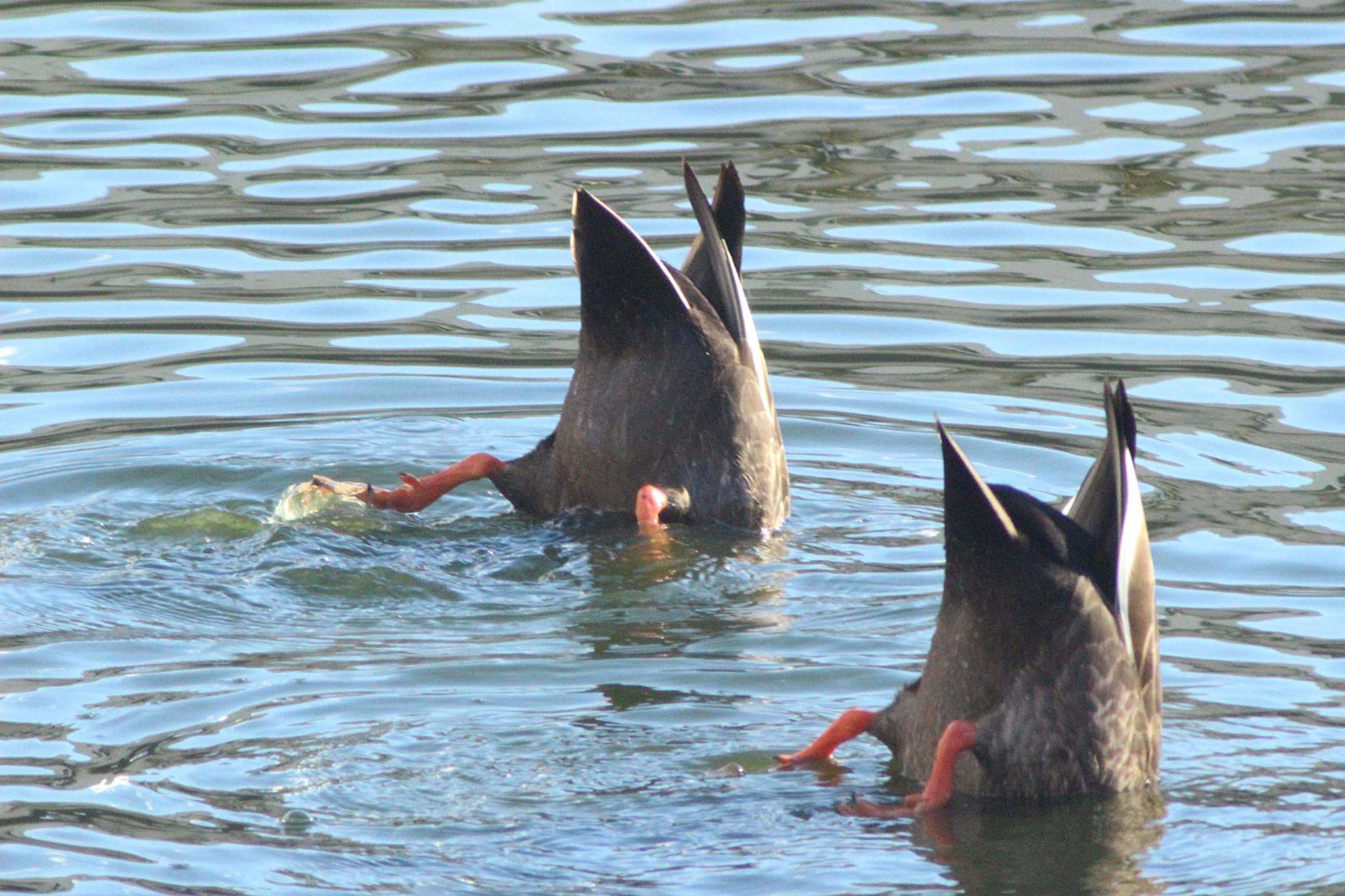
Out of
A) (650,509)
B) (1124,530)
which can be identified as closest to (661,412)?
(650,509)

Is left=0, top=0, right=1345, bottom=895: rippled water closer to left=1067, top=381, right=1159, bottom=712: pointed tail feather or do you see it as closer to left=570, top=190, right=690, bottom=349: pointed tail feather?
left=1067, top=381, right=1159, bottom=712: pointed tail feather

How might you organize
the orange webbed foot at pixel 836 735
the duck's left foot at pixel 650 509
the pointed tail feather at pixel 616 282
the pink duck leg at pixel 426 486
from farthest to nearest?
the pink duck leg at pixel 426 486 → the duck's left foot at pixel 650 509 → the pointed tail feather at pixel 616 282 → the orange webbed foot at pixel 836 735

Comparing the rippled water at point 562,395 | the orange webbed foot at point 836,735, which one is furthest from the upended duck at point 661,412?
the orange webbed foot at point 836,735

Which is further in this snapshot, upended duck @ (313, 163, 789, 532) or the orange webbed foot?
upended duck @ (313, 163, 789, 532)

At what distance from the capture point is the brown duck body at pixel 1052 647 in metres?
4.86

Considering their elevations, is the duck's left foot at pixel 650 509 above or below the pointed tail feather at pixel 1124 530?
below

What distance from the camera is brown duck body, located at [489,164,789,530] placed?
6.92 meters

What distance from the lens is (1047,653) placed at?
16.3 ft

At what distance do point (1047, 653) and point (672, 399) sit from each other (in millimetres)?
2279

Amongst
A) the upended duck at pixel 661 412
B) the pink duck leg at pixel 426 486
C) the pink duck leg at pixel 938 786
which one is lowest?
the pink duck leg at pixel 938 786

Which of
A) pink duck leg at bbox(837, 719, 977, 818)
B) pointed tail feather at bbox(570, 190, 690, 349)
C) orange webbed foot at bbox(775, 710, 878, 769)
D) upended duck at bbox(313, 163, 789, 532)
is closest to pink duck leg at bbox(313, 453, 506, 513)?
upended duck at bbox(313, 163, 789, 532)

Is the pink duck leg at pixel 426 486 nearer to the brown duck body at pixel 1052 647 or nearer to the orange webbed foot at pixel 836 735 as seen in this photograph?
the orange webbed foot at pixel 836 735

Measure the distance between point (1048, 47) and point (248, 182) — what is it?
4.70 m

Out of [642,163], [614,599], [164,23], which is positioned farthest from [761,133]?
[614,599]
